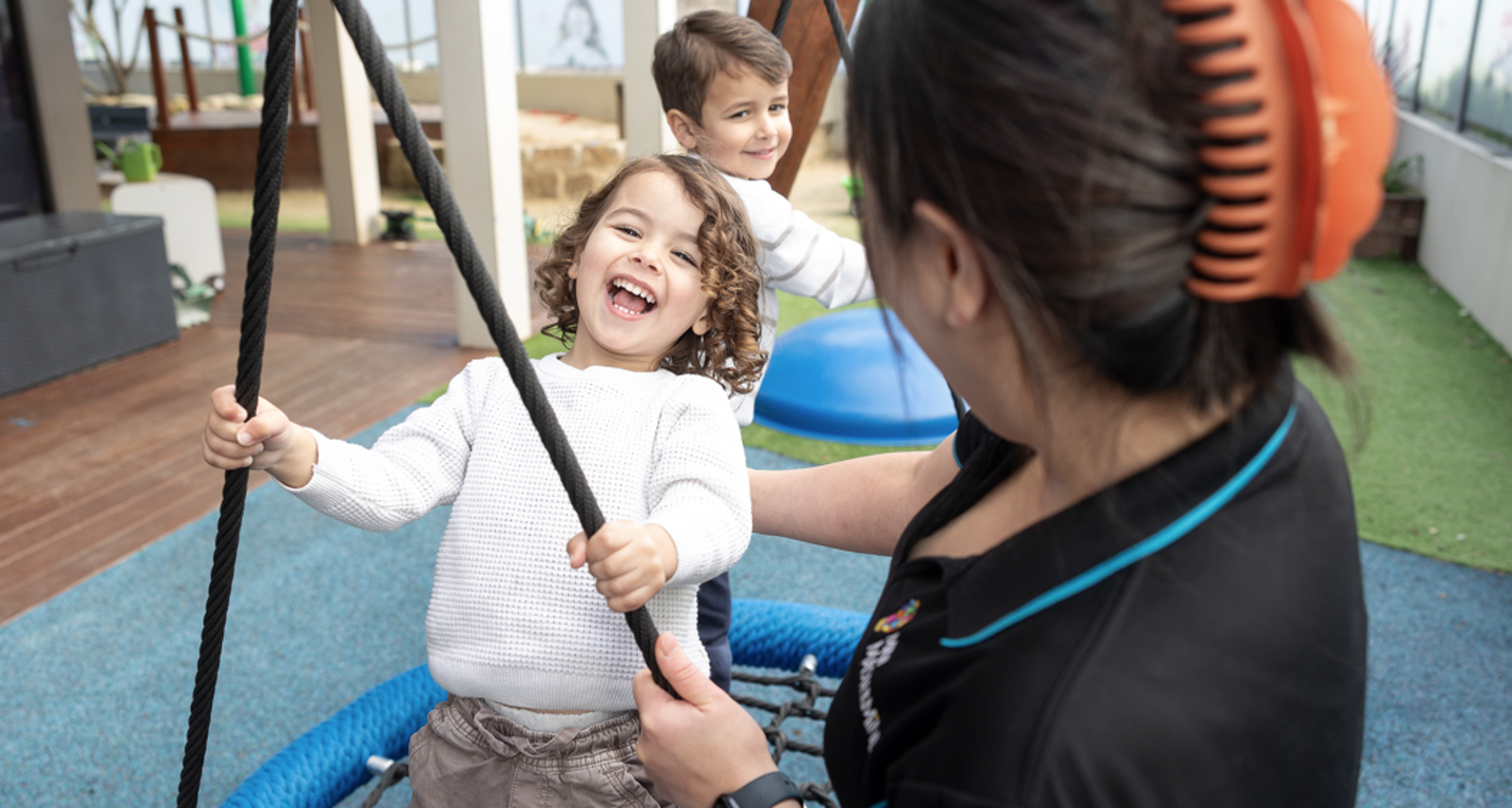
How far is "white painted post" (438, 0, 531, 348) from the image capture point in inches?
172

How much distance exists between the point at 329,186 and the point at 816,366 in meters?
4.84

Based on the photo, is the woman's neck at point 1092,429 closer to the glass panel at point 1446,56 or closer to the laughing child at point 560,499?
the laughing child at point 560,499

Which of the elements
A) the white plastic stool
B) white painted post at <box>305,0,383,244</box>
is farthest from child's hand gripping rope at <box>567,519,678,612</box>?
white painted post at <box>305,0,383,244</box>

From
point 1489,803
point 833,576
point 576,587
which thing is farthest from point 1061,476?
point 833,576

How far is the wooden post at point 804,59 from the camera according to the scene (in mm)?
2125

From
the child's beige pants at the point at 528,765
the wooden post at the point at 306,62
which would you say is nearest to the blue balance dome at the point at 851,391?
the child's beige pants at the point at 528,765

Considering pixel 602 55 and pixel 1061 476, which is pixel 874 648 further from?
pixel 602 55

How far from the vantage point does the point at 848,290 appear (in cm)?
206

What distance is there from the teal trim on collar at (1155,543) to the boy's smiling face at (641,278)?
70 cm

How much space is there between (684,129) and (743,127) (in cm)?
15

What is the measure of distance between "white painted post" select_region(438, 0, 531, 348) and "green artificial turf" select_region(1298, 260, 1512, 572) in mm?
3101

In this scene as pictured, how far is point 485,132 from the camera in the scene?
4.52 metres

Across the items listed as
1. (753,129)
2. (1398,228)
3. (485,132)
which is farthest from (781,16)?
(1398,228)

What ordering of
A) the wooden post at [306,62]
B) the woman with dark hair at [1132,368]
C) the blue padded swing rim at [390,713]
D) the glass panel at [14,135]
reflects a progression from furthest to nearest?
1. the wooden post at [306,62]
2. the glass panel at [14,135]
3. the blue padded swing rim at [390,713]
4. the woman with dark hair at [1132,368]
